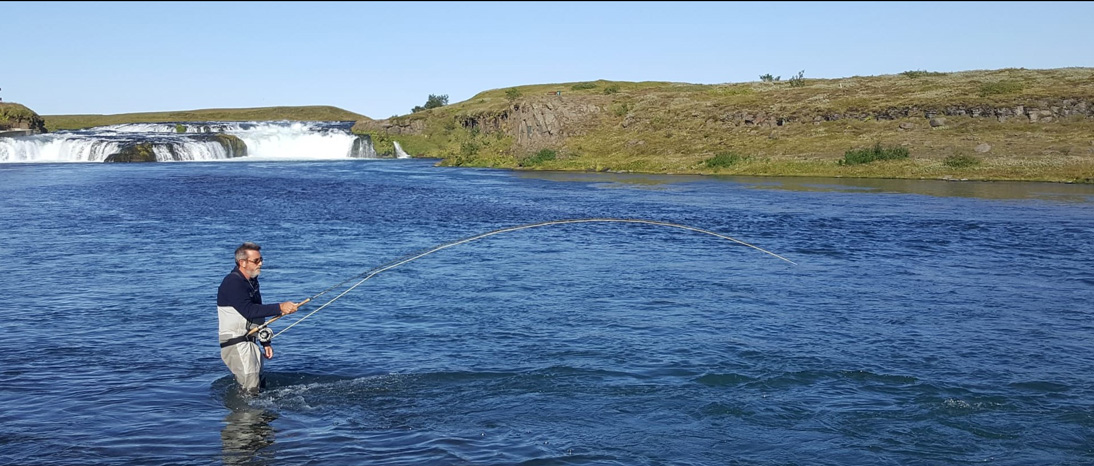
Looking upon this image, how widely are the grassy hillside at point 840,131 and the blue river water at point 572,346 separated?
18.9 meters

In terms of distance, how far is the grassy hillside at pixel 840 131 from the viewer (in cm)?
4706

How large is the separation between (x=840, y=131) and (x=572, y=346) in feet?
152

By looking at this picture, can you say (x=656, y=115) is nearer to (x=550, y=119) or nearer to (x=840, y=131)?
(x=550, y=119)

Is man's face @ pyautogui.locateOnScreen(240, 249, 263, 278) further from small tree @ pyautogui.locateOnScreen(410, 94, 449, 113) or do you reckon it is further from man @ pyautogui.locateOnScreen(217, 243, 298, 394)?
small tree @ pyautogui.locateOnScreen(410, 94, 449, 113)

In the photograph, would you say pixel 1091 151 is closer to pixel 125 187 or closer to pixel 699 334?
pixel 699 334

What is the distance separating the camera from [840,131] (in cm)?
5638

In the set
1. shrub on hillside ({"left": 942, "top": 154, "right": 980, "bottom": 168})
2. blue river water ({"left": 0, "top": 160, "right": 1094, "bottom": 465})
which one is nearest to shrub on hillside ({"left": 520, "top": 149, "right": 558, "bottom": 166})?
shrub on hillside ({"left": 942, "top": 154, "right": 980, "bottom": 168})

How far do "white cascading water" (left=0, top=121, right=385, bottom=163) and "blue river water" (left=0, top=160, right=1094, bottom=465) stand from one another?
46.6 meters

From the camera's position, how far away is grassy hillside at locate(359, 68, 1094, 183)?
4706 centimetres

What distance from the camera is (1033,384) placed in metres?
11.5

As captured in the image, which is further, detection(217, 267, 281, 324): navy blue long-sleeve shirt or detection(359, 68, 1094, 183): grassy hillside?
detection(359, 68, 1094, 183): grassy hillside

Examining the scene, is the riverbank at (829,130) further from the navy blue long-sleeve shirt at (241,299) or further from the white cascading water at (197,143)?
the navy blue long-sleeve shirt at (241,299)

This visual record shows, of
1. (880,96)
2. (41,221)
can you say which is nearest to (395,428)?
(41,221)

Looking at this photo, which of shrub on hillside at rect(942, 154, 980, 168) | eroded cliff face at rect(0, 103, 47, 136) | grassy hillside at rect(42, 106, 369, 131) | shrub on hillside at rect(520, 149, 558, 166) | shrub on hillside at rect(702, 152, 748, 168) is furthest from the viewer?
grassy hillside at rect(42, 106, 369, 131)
